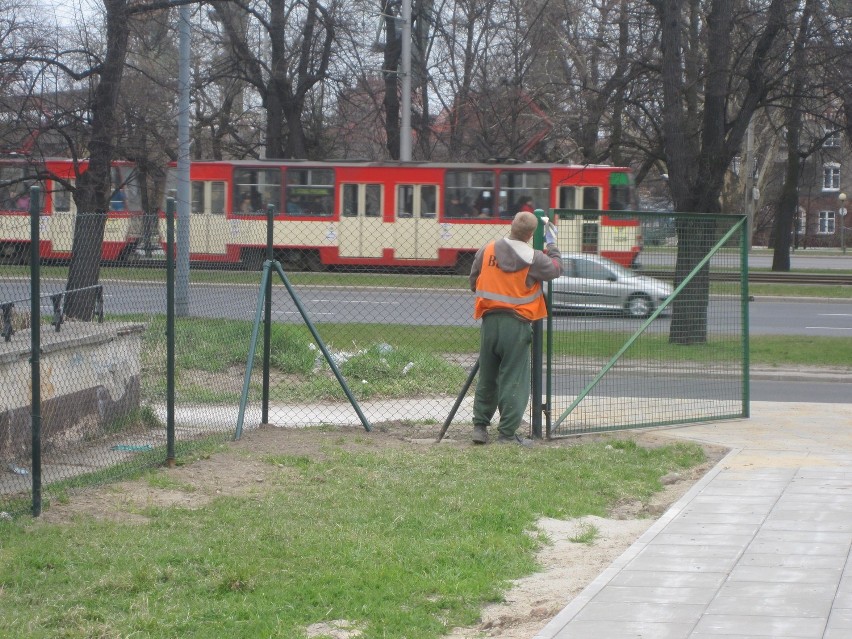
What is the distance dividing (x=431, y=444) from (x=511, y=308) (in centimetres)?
132

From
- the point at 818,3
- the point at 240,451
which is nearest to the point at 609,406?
the point at 240,451

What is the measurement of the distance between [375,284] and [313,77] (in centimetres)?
2050

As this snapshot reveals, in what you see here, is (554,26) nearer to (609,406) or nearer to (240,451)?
(609,406)

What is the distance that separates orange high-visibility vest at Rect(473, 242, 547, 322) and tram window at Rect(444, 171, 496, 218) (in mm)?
21422

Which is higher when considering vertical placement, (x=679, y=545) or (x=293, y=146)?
(x=293, y=146)

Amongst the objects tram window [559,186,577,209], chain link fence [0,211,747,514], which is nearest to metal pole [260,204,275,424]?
chain link fence [0,211,747,514]

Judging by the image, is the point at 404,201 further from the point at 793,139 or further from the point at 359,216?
the point at 793,139

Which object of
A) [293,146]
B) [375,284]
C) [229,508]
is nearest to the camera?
[229,508]

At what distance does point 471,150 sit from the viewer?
37469 millimetres

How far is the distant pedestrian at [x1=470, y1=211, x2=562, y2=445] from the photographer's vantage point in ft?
28.7

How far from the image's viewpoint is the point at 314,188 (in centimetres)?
3050

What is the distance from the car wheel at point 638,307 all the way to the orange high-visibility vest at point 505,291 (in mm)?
1236

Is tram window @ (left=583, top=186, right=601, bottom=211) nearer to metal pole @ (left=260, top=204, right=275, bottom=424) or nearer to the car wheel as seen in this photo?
the car wheel

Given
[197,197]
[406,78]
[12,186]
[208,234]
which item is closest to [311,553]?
[208,234]
